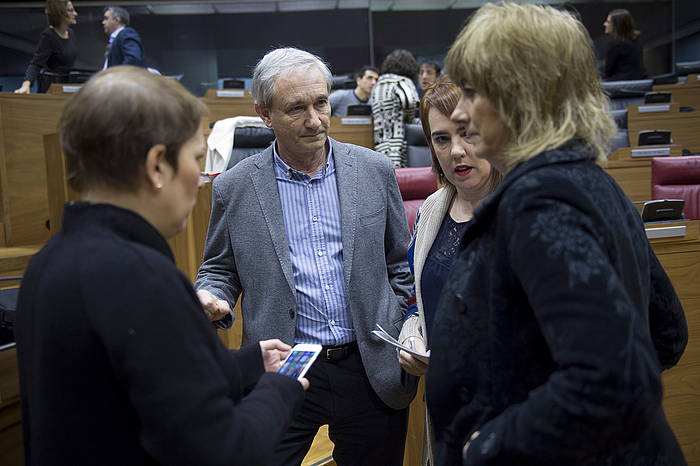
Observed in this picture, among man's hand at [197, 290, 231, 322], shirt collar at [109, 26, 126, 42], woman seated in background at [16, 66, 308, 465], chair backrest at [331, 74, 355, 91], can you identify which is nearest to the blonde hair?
woman seated in background at [16, 66, 308, 465]

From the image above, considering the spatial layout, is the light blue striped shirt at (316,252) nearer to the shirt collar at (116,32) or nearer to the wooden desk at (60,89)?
the wooden desk at (60,89)

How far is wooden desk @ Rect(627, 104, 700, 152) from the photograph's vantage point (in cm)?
606

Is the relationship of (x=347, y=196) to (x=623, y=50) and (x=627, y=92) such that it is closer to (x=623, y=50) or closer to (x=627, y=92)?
(x=627, y=92)

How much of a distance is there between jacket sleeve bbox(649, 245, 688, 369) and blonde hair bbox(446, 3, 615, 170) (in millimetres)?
242

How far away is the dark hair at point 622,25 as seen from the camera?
680 centimetres

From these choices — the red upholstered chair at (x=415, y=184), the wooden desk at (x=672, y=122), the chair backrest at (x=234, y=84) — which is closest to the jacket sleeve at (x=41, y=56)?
the chair backrest at (x=234, y=84)

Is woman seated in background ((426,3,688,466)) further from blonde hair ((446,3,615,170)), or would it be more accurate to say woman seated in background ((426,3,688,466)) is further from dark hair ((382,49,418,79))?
dark hair ((382,49,418,79))

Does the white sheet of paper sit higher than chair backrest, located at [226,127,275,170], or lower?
lower

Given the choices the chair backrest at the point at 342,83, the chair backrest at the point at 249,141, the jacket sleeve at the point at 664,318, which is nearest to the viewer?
the jacket sleeve at the point at 664,318

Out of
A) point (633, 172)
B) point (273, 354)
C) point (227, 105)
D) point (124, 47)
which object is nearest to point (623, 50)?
point (633, 172)

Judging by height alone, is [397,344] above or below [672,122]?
below

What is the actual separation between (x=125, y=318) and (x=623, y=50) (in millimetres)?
7462

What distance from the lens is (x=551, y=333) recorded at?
2.31 feet

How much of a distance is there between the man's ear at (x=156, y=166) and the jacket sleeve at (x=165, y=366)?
11 centimetres
